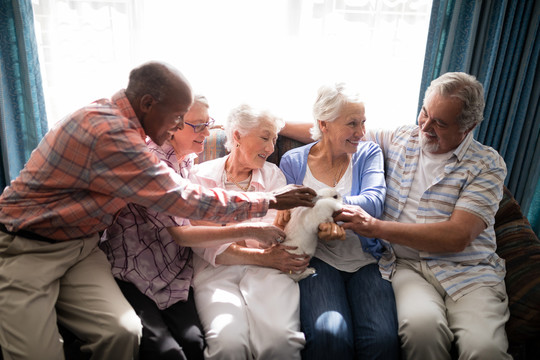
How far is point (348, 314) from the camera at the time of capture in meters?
1.77

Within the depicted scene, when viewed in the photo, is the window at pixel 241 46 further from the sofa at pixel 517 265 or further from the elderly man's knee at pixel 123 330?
the elderly man's knee at pixel 123 330

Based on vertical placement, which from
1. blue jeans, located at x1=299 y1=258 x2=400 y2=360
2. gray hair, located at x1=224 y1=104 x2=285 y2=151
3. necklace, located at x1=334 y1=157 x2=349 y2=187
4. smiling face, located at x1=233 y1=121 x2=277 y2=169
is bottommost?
blue jeans, located at x1=299 y1=258 x2=400 y2=360

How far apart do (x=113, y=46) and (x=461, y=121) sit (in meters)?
2.43

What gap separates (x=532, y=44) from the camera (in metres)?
2.63

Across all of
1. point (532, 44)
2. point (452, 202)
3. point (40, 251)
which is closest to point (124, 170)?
point (40, 251)

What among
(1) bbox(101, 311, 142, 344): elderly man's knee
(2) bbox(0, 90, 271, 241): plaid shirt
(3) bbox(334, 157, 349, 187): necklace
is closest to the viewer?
(2) bbox(0, 90, 271, 241): plaid shirt

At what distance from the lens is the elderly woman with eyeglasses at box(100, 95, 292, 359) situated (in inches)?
63.6

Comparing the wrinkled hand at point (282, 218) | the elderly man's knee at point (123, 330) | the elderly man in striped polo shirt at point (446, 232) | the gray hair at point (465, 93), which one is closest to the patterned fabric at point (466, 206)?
the elderly man in striped polo shirt at point (446, 232)

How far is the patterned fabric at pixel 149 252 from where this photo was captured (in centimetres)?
169

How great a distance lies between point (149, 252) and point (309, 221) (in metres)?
0.76

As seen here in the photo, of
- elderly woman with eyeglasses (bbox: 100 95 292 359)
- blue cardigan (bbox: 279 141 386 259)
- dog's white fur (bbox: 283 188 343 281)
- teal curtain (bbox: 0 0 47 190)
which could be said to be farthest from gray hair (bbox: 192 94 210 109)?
teal curtain (bbox: 0 0 47 190)

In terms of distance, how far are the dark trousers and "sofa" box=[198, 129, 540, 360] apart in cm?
91

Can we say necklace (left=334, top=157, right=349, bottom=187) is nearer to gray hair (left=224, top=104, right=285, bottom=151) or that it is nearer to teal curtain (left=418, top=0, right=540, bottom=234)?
gray hair (left=224, top=104, right=285, bottom=151)

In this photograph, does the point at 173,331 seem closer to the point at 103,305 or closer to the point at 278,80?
the point at 103,305
